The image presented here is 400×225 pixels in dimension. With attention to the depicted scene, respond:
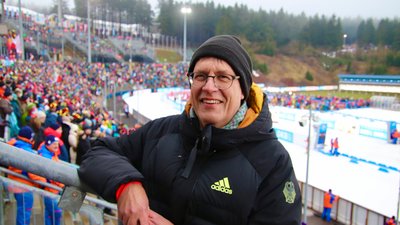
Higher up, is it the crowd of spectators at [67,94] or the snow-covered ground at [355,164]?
the crowd of spectators at [67,94]

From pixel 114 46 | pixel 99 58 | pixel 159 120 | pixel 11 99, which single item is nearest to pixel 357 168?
pixel 11 99

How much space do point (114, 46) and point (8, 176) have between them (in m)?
57.5

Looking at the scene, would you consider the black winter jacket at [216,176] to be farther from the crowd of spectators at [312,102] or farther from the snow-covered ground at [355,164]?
the crowd of spectators at [312,102]

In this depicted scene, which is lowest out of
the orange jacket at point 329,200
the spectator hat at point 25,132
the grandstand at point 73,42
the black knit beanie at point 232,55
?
the orange jacket at point 329,200

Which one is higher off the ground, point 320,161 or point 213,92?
point 213,92

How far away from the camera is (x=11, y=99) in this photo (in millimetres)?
7848

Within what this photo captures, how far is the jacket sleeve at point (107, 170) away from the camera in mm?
1408

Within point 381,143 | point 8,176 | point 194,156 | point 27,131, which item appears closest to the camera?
point 194,156

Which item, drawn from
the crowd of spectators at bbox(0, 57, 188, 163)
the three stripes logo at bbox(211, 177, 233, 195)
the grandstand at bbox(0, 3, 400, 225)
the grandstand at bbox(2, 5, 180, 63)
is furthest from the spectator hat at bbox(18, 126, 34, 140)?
the grandstand at bbox(2, 5, 180, 63)

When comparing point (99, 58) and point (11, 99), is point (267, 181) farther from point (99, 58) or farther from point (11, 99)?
point (99, 58)

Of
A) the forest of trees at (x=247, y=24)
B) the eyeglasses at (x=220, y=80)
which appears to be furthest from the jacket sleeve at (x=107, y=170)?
the forest of trees at (x=247, y=24)

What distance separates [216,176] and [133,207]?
36 centimetres

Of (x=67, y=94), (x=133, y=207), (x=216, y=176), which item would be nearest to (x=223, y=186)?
(x=216, y=176)

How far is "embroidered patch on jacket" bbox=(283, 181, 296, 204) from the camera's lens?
1369 millimetres
